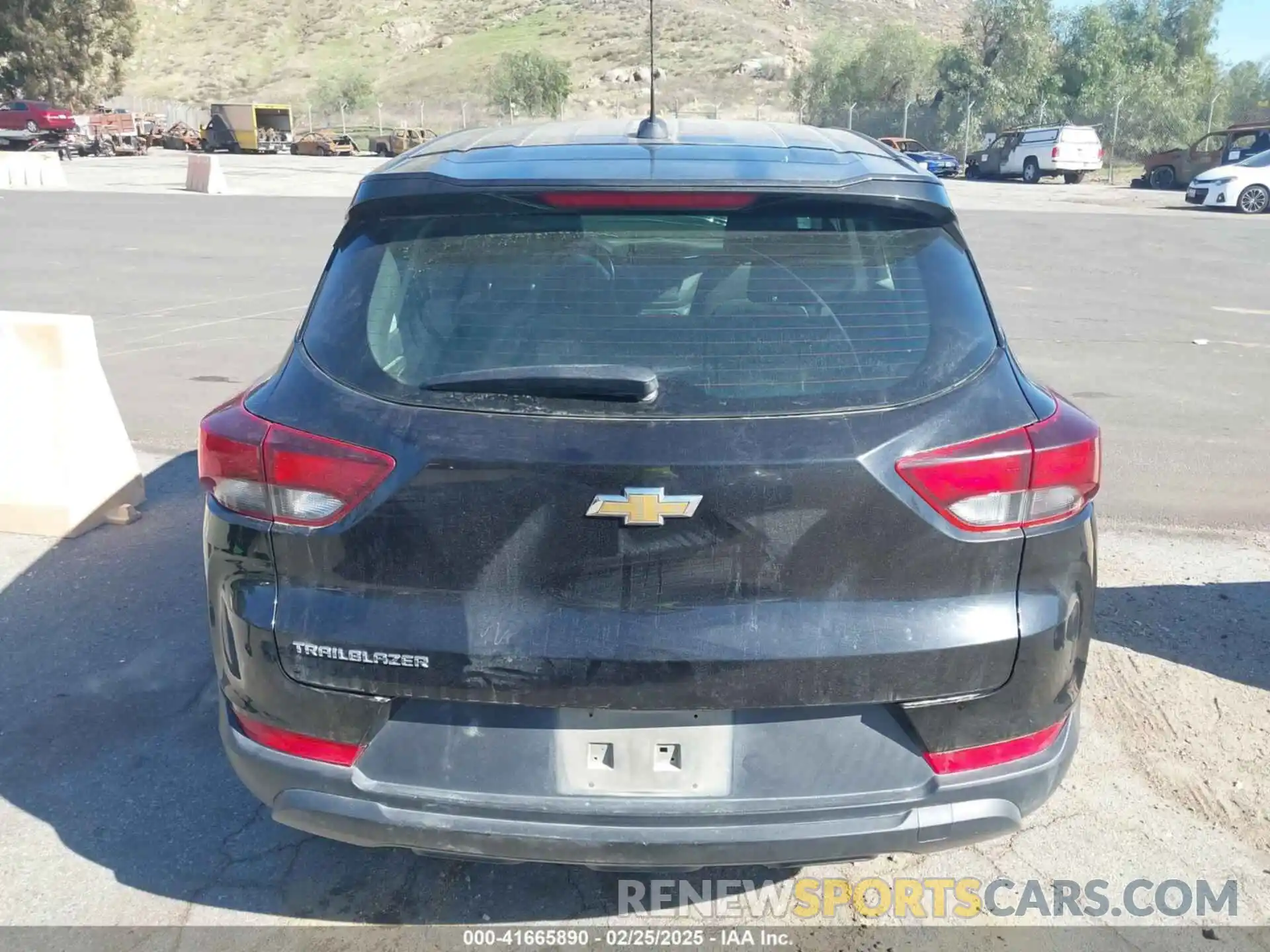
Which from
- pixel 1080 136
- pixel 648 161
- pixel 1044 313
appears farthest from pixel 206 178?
pixel 648 161

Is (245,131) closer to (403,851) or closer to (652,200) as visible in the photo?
(403,851)

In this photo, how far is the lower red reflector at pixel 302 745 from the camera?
2.47 m

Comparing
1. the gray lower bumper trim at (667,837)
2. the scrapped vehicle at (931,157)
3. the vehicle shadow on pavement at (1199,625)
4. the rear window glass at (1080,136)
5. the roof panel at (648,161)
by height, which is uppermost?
the roof panel at (648,161)

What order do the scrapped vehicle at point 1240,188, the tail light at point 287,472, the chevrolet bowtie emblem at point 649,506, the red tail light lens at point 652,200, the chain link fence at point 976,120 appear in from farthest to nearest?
the chain link fence at point 976,120 < the scrapped vehicle at point 1240,188 < the red tail light lens at point 652,200 < the tail light at point 287,472 < the chevrolet bowtie emblem at point 649,506

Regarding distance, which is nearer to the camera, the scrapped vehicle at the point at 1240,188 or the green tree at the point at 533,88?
the scrapped vehicle at the point at 1240,188

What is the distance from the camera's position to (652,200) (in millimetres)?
2574

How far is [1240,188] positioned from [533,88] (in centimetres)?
5470

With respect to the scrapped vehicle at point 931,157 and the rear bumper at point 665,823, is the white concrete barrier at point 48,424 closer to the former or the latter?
the rear bumper at point 665,823

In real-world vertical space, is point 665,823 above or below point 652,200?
below

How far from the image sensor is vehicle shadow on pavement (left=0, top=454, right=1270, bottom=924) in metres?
3.02

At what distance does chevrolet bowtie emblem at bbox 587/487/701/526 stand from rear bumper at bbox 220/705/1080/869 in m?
0.62

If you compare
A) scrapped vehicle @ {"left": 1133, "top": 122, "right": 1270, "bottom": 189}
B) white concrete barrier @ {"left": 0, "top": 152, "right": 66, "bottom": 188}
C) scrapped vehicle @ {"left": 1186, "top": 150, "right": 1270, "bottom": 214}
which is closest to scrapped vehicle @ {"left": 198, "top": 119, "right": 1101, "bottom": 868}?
scrapped vehicle @ {"left": 1186, "top": 150, "right": 1270, "bottom": 214}
